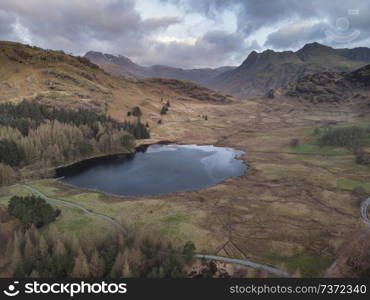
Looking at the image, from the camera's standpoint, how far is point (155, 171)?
4464 inches

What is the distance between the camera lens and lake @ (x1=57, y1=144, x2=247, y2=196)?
93.8 metres

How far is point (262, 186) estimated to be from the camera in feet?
291

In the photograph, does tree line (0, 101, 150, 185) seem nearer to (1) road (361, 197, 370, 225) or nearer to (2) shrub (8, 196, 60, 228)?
(2) shrub (8, 196, 60, 228)

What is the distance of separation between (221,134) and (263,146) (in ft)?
163

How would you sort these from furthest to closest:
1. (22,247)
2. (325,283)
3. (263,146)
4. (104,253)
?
(263,146), (22,247), (104,253), (325,283)

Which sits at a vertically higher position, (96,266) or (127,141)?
(127,141)

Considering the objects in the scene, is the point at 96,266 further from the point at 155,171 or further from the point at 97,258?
the point at 155,171

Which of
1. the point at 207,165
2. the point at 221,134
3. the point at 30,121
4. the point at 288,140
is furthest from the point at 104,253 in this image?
the point at 221,134

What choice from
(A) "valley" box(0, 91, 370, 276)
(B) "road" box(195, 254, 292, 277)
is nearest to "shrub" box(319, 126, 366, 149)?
(A) "valley" box(0, 91, 370, 276)

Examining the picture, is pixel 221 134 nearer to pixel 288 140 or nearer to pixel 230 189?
pixel 288 140

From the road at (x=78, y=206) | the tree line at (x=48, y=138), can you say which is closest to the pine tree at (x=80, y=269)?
the road at (x=78, y=206)

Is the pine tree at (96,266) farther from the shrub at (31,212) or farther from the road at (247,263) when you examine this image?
the shrub at (31,212)

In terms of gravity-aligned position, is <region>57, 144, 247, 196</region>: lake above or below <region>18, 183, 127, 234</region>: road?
above

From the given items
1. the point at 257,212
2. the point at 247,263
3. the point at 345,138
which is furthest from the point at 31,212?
the point at 345,138
